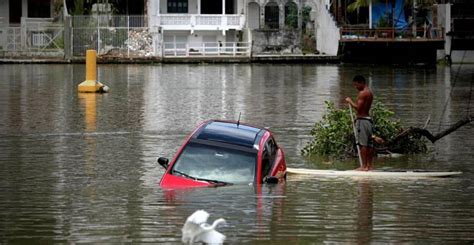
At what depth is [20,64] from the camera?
69.4 meters

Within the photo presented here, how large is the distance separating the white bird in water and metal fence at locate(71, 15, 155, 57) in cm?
6201

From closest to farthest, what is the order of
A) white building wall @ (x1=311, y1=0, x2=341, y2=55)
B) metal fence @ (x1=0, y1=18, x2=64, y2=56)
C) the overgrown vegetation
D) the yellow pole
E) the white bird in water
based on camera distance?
the white bird in water → the overgrown vegetation → the yellow pole → metal fence @ (x1=0, y1=18, x2=64, y2=56) → white building wall @ (x1=311, y1=0, x2=341, y2=55)

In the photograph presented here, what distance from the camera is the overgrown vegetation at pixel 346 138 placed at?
2330 cm

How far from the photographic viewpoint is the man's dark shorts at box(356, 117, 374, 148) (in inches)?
795

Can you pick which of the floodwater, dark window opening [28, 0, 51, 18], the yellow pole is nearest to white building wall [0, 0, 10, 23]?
dark window opening [28, 0, 51, 18]

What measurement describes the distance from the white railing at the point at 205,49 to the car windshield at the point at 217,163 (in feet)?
190

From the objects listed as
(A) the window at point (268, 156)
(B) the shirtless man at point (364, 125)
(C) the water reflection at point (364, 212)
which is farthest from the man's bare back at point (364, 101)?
(A) the window at point (268, 156)

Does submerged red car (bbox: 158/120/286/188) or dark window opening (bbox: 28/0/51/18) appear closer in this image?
submerged red car (bbox: 158/120/286/188)

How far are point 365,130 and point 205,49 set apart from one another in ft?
188

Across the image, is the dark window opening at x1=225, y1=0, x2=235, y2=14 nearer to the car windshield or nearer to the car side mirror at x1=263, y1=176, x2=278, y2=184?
the car side mirror at x1=263, y1=176, x2=278, y2=184

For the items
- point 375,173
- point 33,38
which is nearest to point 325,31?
point 33,38

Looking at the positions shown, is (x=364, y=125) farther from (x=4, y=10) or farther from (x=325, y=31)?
(x=4, y=10)

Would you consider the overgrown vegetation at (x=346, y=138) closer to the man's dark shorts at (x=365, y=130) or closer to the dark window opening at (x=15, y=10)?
the man's dark shorts at (x=365, y=130)

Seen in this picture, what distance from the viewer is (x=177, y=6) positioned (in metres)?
80.9
